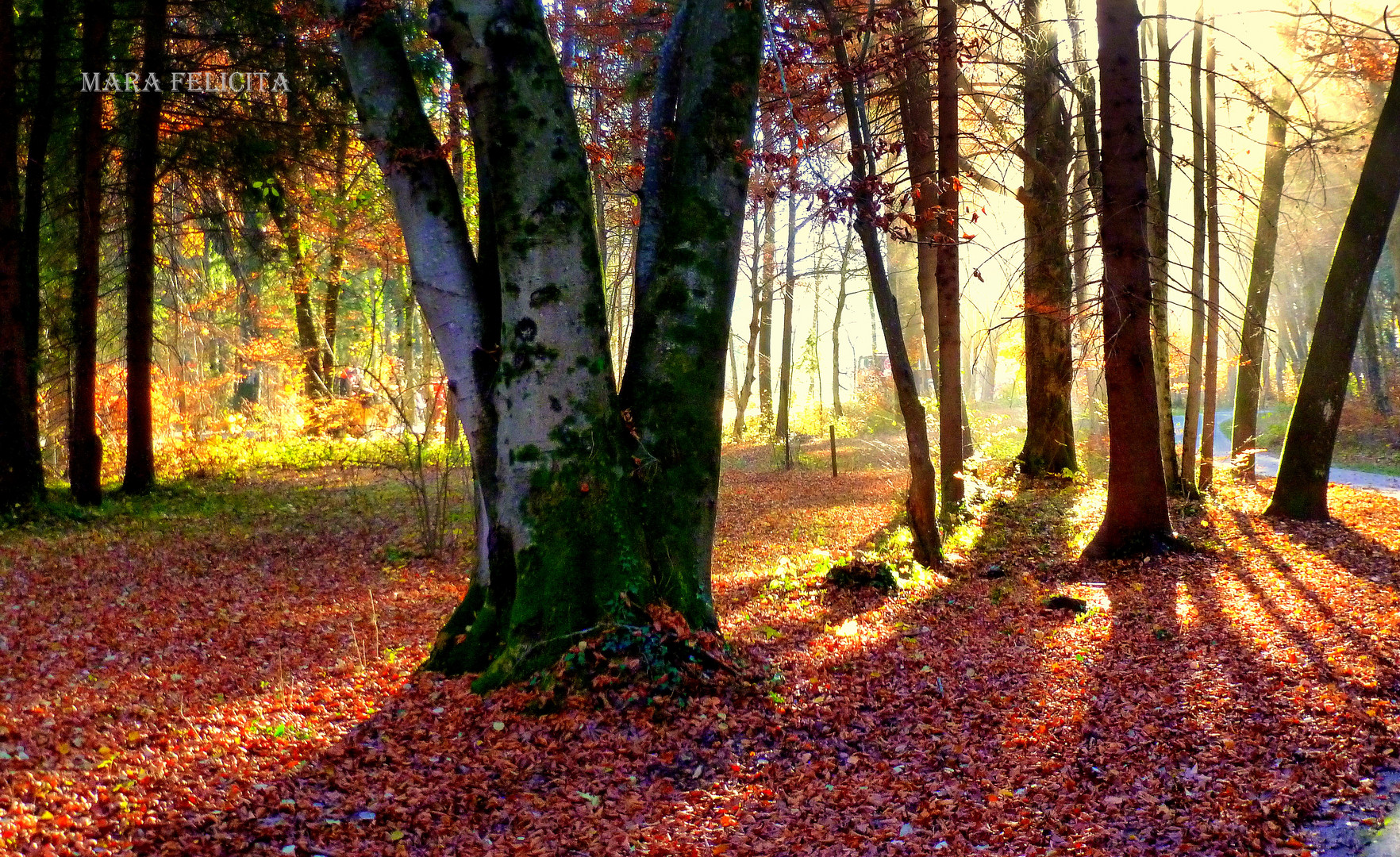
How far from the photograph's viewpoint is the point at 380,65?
5426 millimetres

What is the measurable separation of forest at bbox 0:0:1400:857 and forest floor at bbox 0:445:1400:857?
1.3 inches

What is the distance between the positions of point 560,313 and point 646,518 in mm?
1257

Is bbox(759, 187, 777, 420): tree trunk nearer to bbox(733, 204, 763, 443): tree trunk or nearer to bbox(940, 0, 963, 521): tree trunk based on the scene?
bbox(733, 204, 763, 443): tree trunk

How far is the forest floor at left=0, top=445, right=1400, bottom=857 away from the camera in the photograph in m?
3.72

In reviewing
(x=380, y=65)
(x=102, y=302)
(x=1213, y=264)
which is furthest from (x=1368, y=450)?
(x=102, y=302)

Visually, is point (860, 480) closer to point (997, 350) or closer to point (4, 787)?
point (997, 350)

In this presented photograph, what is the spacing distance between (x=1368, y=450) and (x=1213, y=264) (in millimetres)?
14841

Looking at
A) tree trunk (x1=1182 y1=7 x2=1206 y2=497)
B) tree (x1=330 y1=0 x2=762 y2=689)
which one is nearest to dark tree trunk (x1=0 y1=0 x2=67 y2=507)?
tree (x1=330 y1=0 x2=762 y2=689)

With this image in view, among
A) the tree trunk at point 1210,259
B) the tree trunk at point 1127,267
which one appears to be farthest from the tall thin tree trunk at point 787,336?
the tree trunk at point 1127,267

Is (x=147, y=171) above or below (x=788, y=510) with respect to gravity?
above

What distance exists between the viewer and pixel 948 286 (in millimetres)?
10594

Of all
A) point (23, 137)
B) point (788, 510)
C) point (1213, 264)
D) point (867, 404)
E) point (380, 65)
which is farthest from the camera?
point (867, 404)

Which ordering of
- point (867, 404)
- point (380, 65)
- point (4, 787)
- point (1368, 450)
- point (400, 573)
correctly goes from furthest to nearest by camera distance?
point (867, 404) → point (1368, 450) → point (400, 573) → point (380, 65) → point (4, 787)

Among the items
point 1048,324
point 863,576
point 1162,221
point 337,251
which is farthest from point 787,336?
point 863,576
